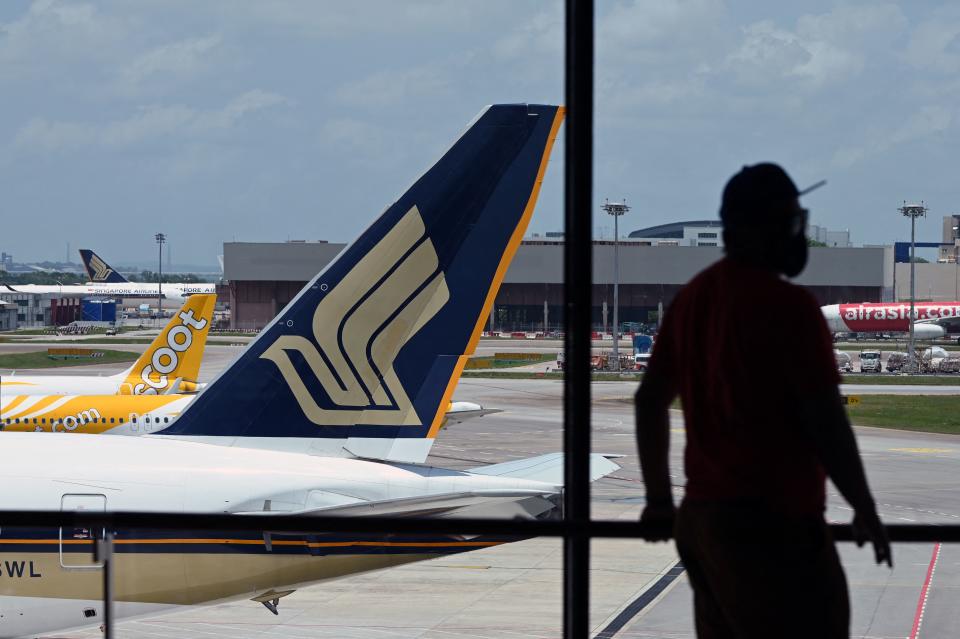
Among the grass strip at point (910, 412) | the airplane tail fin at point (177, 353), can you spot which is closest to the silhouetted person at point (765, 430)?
the airplane tail fin at point (177, 353)

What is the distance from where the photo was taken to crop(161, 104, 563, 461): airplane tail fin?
1160 centimetres

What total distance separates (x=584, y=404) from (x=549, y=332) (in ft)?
271

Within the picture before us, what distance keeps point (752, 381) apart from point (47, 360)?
59158mm

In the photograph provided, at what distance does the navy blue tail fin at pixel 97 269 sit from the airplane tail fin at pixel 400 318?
128452 mm

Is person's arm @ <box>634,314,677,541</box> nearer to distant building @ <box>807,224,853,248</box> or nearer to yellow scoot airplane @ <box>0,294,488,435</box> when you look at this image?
distant building @ <box>807,224,853,248</box>

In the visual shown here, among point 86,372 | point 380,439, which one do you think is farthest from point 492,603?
point 86,372

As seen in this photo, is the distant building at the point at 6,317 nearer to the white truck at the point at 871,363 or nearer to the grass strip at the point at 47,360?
the grass strip at the point at 47,360

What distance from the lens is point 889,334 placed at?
301 feet

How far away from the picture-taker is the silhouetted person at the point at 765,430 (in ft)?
9.50

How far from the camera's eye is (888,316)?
275ft

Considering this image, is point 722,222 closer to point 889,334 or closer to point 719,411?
point 719,411

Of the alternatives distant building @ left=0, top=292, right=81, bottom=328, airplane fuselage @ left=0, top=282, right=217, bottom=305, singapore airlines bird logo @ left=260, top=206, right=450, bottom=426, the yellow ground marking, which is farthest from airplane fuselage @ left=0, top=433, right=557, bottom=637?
airplane fuselage @ left=0, top=282, right=217, bottom=305

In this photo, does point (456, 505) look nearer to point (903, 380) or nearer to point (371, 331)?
point (371, 331)

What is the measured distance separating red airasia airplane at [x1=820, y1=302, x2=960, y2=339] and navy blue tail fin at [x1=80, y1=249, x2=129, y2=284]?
8538cm
